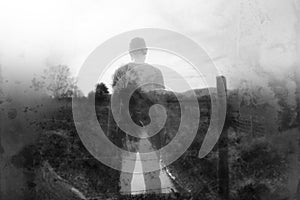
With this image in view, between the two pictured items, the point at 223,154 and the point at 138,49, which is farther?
the point at 223,154

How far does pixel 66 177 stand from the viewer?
270 centimetres

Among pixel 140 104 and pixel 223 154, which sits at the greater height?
pixel 140 104

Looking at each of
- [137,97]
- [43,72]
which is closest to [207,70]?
[137,97]

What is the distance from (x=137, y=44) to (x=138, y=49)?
0.15 ft

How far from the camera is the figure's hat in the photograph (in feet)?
9.27

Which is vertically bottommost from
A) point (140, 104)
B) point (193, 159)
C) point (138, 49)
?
point (193, 159)

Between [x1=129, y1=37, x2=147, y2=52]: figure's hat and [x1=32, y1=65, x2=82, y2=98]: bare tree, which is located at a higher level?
[x1=129, y1=37, x2=147, y2=52]: figure's hat

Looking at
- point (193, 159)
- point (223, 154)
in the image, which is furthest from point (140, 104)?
point (223, 154)

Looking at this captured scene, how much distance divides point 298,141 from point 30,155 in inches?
89.8

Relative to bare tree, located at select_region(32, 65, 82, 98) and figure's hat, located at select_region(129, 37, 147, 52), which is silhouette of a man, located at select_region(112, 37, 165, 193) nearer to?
figure's hat, located at select_region(129, 37, 147, 52)

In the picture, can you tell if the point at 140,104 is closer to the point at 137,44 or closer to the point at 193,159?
the point at 137,44

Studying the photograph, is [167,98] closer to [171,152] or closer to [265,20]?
[171,152]

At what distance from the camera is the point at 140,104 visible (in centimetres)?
285

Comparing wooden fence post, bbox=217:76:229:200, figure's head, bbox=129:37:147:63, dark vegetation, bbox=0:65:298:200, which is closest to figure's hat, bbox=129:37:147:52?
figure's head, bbox=129:37:147:63
